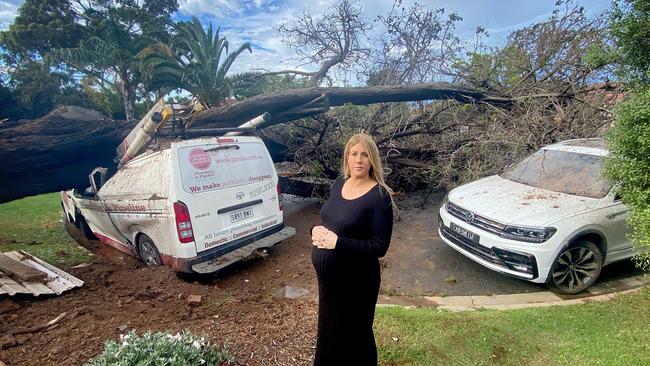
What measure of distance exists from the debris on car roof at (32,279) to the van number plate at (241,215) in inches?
78.1

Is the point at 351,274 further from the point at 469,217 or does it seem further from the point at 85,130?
the point at 85,130

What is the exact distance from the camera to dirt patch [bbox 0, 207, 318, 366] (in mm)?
2820

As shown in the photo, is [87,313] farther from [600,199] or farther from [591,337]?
[600,199]

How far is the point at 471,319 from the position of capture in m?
3.52

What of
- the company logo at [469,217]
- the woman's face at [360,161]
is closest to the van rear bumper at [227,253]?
the company logo at [469,217]

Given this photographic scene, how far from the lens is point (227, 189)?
4930mm

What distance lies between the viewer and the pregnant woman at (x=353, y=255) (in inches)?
81.4

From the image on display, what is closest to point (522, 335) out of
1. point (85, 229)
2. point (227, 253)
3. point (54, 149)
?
point (227, 253)

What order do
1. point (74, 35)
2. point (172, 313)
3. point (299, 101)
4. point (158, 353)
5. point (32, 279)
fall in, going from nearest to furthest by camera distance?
point (158, 353) < point (172, 313) < point (32, 279) < point (299, 101) < point (74, 35)

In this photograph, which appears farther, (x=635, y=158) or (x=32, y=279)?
(x=32, y=279)

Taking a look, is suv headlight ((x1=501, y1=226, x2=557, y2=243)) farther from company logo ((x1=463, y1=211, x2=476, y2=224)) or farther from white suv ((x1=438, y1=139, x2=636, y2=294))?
company logo ((x1=463, y1=211, x2=476, y2=224))

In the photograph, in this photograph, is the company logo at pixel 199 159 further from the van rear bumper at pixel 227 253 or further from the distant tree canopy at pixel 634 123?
the distant tree canopy at pixel 634 123

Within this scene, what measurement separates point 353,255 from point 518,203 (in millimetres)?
3517

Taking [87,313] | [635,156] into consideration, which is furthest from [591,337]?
[87,313]
